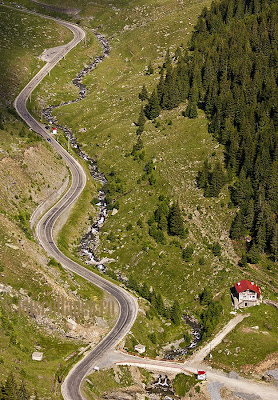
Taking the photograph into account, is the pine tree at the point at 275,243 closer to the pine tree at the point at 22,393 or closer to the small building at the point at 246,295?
the small building at the point at 246,295

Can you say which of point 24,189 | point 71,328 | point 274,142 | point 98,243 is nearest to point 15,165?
point 24,189

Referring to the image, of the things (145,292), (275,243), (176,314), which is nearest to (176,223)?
(145,292)

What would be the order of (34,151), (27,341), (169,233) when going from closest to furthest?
1. (27,341)
2. (169,233)
3. (34,151)

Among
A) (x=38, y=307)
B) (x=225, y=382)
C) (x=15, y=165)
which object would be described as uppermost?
(x=15, y=165)

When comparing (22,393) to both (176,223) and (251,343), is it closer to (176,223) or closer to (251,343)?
(251,343)

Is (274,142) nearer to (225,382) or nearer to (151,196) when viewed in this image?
(151,196)

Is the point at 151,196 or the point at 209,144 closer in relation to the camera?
the point at 151,196

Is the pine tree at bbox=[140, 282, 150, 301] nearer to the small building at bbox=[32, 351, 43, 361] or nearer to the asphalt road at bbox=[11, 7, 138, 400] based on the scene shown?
the asphalt road at bbox=[11, 7, 138, 400]

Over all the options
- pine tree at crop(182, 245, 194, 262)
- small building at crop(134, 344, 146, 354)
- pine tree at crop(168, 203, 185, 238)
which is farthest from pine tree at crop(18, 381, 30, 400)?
pine tree at crop(168, 203, 185, 238)

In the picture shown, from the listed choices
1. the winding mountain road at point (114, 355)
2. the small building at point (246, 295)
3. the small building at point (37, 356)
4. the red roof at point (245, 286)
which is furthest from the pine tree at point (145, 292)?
the small building at point (37, 356)
